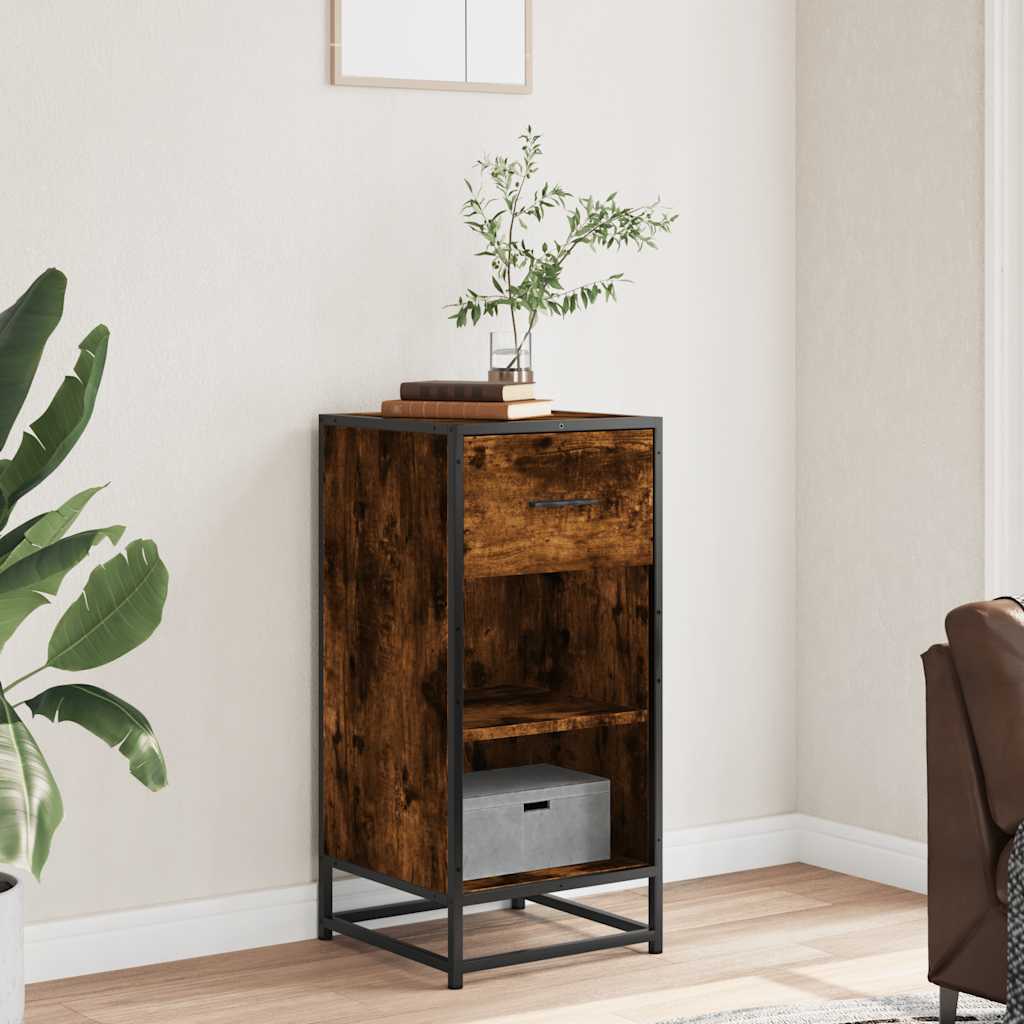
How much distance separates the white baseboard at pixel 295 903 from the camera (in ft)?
11.4

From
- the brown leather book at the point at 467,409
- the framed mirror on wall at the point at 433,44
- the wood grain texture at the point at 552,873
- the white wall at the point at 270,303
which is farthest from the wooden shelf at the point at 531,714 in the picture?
the framed mirror on wall at the point at 433,44

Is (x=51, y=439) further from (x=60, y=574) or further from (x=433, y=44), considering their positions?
(x=433, y=44)

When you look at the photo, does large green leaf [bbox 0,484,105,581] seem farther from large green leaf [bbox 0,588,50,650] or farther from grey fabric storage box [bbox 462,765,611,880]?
grey fabric storage box [bbox 462,765,611,880]

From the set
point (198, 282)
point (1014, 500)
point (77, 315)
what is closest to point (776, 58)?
point (1014, 500)

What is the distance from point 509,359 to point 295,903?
4.03 ft

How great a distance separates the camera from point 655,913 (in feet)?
12.0

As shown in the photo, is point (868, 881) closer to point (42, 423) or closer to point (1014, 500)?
point (1014, 500)

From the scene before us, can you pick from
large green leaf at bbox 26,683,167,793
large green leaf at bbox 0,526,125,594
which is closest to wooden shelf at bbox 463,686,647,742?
large green leaf at bbox 26,683,167,793

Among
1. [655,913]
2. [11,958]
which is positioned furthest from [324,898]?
[11,958]

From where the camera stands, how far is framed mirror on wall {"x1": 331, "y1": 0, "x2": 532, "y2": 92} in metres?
3.72

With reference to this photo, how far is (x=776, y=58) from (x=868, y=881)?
1.99 m

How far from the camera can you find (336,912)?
3.80 metres

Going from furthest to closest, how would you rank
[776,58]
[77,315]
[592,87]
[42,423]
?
[776,58]
[592,87]
[77,315]
[42,423]

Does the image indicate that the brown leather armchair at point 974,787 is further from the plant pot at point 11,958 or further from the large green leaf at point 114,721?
the plant pot at point 11,958
